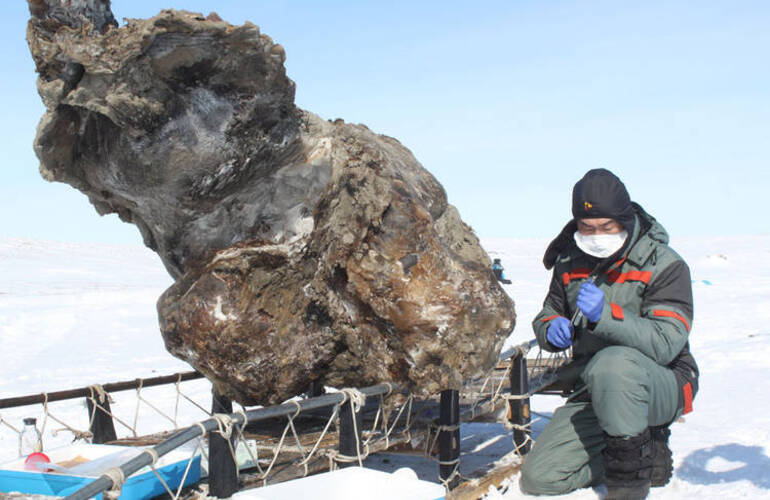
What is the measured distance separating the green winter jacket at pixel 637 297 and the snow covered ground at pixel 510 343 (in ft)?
2.65

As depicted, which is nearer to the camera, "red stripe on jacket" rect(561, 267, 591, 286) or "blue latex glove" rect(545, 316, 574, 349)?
"blue latex glove" rect(545, 316, 574, 349)

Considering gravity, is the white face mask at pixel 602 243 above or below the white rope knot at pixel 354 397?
above

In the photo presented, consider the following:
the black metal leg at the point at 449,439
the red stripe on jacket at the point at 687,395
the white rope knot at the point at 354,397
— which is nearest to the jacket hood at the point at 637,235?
the red stripe on jacket at the point at 687,395

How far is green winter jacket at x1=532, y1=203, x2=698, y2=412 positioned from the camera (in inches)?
141

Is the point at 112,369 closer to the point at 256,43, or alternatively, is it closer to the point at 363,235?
the point at 363,235

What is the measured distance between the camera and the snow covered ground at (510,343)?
174 inches

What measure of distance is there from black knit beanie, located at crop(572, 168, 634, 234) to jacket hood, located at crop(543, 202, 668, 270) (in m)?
0.15

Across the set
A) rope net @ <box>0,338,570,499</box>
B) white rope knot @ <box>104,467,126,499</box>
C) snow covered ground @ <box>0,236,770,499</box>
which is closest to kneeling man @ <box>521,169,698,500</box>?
snow covered ground @ <box>0,236,770,499</box>

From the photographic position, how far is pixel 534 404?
23.3 ft

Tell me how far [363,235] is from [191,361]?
43.6 inches

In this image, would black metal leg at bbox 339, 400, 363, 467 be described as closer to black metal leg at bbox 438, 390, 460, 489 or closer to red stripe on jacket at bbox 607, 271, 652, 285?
black metal leg at bbox 438, 390, 460, 489

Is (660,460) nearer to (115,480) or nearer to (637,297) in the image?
(637,297)

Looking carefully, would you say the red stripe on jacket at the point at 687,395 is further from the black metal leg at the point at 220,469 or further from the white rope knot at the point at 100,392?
the white rope knot at the point at 100,392

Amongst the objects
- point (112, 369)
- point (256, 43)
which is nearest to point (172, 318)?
point (256, 43)
